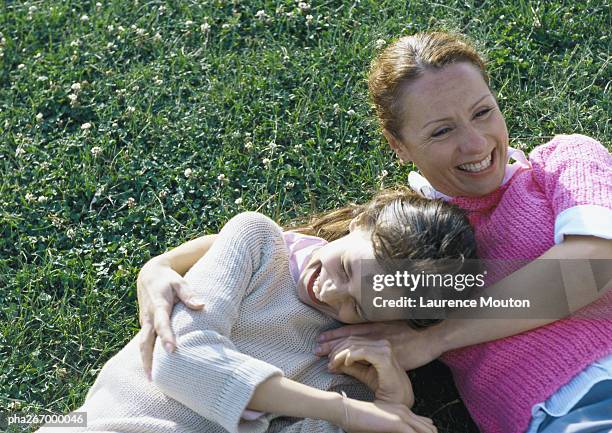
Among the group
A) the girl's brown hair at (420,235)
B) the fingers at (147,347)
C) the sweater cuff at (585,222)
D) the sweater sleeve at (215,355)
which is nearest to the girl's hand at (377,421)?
the sweater sleeve at (215,355)

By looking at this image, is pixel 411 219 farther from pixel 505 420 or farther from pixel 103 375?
pixel 103 375

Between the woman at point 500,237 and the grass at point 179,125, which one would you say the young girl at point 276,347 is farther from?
the grass at point 179,125

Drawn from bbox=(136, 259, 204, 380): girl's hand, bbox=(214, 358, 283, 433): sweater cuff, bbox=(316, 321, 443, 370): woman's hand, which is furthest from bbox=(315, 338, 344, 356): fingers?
bbox=(136, 259, 204, 380): girl's hand

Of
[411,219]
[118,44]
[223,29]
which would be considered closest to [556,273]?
[411,219]

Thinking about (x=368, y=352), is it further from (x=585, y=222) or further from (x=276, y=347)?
(x=585, y=222)

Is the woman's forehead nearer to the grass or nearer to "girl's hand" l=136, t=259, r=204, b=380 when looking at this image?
the grass

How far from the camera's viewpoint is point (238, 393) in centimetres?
313

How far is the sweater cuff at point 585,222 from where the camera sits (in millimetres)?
3352

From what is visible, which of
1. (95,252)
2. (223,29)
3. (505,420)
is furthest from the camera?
(223,29)

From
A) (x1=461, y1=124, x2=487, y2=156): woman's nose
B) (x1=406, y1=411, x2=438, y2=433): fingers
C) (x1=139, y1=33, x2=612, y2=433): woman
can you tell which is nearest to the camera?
(x1=406, y1=411, x2=438, y2=433): fingers

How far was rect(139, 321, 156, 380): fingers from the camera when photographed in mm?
3365

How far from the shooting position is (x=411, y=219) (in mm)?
3381

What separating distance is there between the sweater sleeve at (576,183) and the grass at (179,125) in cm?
92

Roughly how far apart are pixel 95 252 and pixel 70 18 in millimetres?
1886
